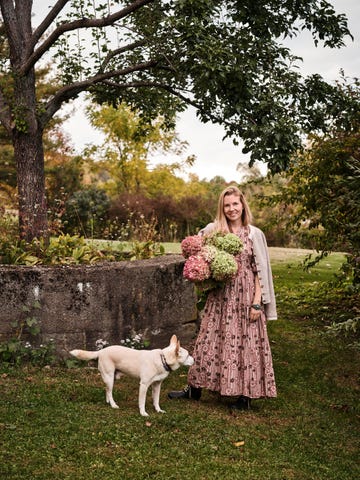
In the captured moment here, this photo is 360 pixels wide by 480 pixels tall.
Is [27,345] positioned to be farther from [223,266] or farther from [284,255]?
[284,255]

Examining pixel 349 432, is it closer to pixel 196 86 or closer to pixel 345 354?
pixel 345 354

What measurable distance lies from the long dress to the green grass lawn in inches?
9.6

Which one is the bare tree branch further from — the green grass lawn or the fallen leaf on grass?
the fallen leaf on grass

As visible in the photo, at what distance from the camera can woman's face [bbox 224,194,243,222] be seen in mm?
5703

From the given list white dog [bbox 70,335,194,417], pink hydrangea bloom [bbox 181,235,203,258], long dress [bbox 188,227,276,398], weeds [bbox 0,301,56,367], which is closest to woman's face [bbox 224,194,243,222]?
long dress [bbox 188,227,276,398]

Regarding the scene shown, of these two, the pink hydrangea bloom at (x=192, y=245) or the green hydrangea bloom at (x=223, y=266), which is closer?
the green hydrangea bloom at (x=223, y=266)

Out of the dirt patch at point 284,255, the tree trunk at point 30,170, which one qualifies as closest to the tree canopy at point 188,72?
the tree trunk at point 30,170

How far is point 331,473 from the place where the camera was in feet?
14.5

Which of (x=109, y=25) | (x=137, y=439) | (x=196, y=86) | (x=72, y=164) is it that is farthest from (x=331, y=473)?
(x=72, y=164)

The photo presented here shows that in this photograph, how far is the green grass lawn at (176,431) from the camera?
4.25 m

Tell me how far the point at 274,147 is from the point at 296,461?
14.6ft

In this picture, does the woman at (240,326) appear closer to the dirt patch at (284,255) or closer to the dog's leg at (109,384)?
the dog's leg at (109,384)

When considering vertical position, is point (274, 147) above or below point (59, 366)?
above

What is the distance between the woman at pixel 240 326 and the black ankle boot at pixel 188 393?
0.26 feet
